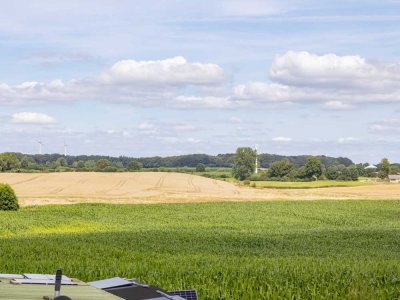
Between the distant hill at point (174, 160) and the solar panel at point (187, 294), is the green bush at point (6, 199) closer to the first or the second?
the solar panel at point (187, 294)

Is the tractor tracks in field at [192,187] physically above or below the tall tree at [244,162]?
below

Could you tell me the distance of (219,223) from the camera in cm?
4884

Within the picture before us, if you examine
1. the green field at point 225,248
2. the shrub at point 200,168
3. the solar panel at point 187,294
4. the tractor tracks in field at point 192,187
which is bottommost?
the green field at point 225,248

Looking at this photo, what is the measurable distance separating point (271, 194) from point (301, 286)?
79.3 metres

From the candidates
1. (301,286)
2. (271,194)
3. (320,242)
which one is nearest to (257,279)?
(301,286)

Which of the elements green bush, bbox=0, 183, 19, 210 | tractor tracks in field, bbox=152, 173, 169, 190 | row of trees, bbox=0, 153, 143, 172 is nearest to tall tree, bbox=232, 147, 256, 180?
row of trees, bbox=0, 153, 143, 172

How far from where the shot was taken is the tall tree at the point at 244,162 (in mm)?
157812

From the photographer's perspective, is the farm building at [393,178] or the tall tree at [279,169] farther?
the farm building at [393,178]

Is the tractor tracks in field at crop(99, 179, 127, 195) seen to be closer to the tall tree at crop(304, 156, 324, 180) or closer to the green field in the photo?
the green field

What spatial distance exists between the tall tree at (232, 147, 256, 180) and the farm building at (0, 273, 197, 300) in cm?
14918

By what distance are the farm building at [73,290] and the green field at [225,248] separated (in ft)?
16.2

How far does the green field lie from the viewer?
12.5 metres

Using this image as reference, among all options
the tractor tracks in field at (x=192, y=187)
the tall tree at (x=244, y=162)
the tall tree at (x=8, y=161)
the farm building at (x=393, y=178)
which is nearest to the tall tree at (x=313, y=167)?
the tall tree at (x=244, y=162)

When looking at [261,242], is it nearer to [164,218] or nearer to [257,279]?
[257,279]
